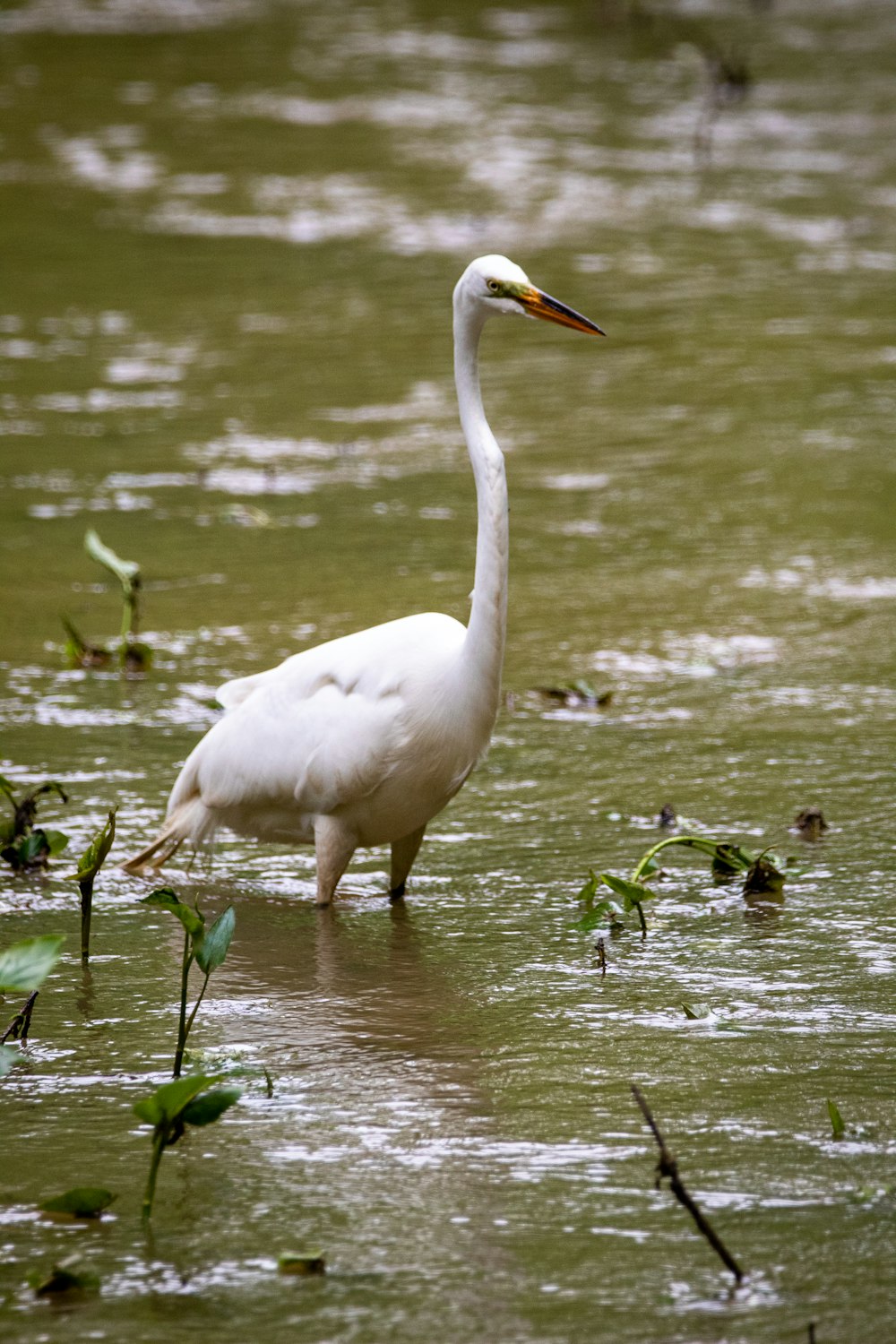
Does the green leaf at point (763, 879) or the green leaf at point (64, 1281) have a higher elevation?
the green leaf at point (64, 1281)

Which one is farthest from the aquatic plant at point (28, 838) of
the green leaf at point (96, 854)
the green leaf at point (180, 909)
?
the green leaf at point (180, 909)

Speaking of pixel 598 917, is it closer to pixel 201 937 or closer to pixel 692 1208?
pixel 201 937

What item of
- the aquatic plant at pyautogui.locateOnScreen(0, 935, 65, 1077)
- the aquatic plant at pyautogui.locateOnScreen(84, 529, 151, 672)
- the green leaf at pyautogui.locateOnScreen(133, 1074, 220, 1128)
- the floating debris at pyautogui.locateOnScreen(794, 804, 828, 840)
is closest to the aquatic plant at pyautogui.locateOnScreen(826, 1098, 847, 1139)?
the green leaf at pyautogui.locateOnScreen(133, 1074, 220, 1128)

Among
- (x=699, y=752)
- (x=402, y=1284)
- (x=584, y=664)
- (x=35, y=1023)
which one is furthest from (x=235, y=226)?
(x=402, y=1284)

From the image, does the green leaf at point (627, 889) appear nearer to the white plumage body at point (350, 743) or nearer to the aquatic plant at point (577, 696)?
the white plumage body at point (350, 743)

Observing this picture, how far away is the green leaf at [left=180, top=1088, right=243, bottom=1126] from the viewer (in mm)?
3127

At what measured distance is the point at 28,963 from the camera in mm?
3109

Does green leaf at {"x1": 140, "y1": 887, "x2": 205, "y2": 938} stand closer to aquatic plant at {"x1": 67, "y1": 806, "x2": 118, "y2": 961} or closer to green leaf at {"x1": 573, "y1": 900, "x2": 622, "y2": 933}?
aquatic plant at {"x1": 67, "y1": 806, "x2": 118, "y2": 961}

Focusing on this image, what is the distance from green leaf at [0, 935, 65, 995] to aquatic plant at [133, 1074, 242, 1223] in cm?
26

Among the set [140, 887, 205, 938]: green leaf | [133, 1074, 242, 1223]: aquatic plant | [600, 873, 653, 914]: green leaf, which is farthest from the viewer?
[600, 873, 653, 914]: green leaf

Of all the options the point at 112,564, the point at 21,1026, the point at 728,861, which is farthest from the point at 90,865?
the point at 112,564

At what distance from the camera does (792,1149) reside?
3.41 meters

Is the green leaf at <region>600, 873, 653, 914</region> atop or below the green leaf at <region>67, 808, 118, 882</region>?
below

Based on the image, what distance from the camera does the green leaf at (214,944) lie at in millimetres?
3512
